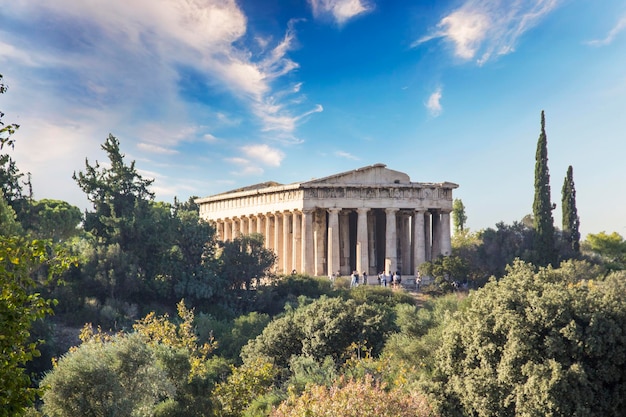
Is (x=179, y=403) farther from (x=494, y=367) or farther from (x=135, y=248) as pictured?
(x=135, y=248)

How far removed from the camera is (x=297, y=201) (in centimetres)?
5194

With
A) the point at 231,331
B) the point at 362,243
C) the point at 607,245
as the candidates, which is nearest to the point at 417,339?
the point at 231,331

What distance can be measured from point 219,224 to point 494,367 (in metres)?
49.2

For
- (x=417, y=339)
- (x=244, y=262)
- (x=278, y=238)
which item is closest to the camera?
(x=417, y=339)

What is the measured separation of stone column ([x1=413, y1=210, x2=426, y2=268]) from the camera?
169 ft

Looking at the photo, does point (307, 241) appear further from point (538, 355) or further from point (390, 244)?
point (538, 355)

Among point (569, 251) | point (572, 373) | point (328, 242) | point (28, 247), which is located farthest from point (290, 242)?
point (28, 247)

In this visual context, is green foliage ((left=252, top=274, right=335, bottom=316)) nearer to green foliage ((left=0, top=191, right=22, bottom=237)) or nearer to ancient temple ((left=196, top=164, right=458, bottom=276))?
ancient temple ((left=196, top=164, right=458, bottom=276))

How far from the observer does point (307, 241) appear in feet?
169

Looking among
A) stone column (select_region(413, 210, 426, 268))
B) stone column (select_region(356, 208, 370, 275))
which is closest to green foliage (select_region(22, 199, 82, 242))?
stone column (select_region(356, 208, 370, 275))

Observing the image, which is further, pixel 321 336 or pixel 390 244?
pixel 390 244

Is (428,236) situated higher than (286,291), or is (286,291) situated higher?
(428,236)

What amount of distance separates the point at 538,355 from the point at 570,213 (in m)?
37.4

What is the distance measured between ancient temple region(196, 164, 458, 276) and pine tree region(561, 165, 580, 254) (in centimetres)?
852
